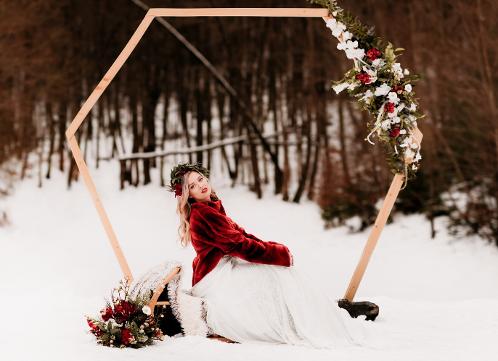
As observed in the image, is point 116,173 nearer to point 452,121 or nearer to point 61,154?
point 61,154

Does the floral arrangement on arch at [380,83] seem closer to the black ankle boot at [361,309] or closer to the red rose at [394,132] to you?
the red rose at [394,132]

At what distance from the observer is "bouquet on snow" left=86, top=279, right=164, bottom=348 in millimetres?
3938

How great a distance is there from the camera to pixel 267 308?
4.08 meters

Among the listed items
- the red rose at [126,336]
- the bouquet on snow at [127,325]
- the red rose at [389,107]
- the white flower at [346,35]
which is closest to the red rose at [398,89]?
the red rose at [389,107]

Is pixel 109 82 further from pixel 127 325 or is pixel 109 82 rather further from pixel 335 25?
pixel 127 325

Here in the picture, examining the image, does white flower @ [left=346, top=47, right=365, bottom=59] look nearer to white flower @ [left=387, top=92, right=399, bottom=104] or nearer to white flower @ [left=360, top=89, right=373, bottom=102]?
white flower @ [left=360, top=89, right=373, bottom=102]

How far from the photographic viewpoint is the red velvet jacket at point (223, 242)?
4.11 m

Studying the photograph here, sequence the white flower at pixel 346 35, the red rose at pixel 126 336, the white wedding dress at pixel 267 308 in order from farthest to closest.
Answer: the white flower at pixel 346 35, the white wedding dress at pixel 267 308, the red rose at pixel 126 336

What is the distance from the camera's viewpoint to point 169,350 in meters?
3.86

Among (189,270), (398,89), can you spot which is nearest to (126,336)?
(398,89)

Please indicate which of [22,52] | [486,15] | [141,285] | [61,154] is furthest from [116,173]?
[141,285]

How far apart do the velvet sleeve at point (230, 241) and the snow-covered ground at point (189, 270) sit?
36cm

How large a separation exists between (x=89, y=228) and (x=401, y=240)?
5.08 m

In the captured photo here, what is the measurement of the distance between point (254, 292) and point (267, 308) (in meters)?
0.13
